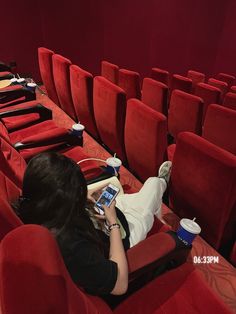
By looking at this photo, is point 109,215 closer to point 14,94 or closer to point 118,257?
point 118,257

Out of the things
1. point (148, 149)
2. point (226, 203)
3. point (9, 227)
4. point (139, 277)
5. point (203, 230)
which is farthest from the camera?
point (148, 149)

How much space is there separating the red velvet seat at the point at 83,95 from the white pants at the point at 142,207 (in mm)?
594

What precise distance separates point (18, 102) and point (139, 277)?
3.69 ft

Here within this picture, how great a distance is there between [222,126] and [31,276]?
994mm

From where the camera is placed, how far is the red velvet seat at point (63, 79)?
4.54 ft

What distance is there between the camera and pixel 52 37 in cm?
230

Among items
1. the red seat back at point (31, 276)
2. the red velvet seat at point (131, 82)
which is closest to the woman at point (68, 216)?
the red seat back at point (31, 276)

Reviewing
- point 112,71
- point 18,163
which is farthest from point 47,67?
point 18,163

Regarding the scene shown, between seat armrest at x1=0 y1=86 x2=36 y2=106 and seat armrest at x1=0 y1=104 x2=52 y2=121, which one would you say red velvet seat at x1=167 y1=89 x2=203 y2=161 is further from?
seat armrest at x1=0 y1=86 x2=36 y2=106

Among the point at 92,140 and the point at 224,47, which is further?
the point at 224,47

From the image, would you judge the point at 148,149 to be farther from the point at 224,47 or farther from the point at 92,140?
the point at 224,47

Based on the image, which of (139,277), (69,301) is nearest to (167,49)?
(139,277)

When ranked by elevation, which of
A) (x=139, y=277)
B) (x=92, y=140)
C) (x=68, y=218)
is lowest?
(x=92, y=140)

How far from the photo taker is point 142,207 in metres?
0.68
